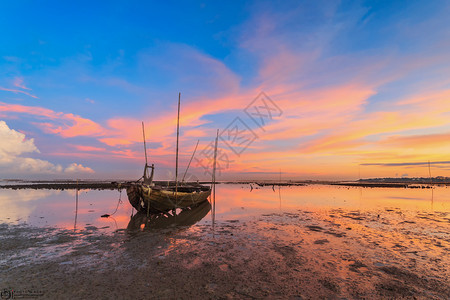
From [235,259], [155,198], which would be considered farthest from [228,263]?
[155,198]

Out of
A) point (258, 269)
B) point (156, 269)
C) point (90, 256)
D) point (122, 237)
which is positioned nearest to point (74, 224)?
point (122, 237)

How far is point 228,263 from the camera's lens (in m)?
8.30

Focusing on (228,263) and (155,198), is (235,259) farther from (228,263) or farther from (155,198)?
(155,198)

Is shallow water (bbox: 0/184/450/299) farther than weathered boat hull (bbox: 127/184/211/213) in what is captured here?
No

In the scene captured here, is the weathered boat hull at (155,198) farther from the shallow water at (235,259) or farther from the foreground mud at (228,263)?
the foreground mud at (228,263)

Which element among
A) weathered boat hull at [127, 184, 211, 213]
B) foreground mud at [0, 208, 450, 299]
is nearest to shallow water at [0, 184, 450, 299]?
foreground mud at [0, 208, 450, 299]

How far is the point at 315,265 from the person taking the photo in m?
8.11

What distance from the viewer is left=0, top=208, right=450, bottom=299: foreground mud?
6.18 meters

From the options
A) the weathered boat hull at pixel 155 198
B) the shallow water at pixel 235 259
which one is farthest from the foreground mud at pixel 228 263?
the weathered boat hull at pixel 155 198

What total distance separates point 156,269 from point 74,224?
37.0 ft

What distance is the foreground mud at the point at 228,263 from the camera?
6.18 metres

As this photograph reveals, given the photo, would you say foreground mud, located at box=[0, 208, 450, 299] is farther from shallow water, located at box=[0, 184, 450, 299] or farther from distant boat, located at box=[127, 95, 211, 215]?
distant boat, located at box=[127, 95, 211, 215]

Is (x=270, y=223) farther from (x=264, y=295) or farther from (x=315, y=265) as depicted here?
(x=264, y=295)

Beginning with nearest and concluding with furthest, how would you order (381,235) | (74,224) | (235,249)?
(235,249) → (381,235) → (74,224)
